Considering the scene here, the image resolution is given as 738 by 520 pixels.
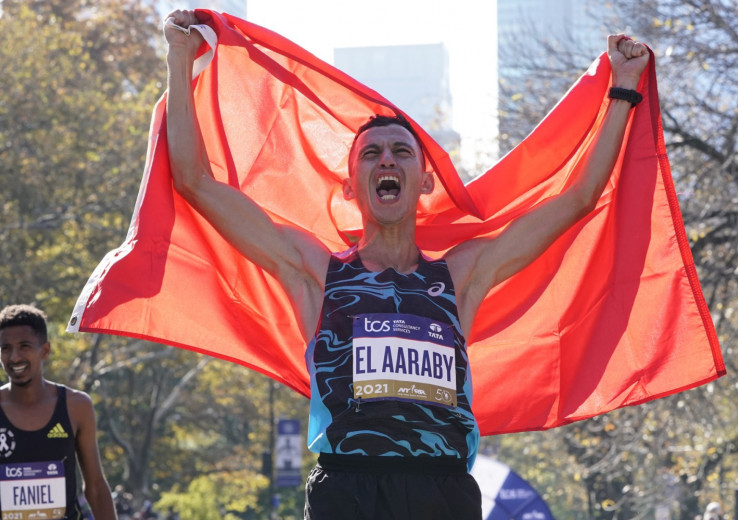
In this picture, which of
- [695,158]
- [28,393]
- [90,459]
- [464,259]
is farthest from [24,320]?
[695,158]

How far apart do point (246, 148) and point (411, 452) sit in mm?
1918

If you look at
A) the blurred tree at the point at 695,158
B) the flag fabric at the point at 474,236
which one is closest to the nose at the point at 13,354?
the flag fabric at the point at 474,236

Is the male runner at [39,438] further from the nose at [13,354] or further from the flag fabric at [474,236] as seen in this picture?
the flag fabric at [474,236]

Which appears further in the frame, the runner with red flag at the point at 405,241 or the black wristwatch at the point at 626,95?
the black wristwatch at the point at 626,95

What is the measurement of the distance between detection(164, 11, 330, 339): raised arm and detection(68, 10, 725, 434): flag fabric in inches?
9.1

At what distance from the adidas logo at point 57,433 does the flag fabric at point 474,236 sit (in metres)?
1.23

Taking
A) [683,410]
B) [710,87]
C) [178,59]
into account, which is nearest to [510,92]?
[710,87]

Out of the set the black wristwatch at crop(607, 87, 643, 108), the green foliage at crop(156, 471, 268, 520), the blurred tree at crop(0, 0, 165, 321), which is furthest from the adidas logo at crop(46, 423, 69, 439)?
the green foliage at crop(156, 471, 268, 520)

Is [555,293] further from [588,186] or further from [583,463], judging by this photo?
[583,463]

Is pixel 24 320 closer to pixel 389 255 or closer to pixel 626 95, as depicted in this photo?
pixel 389 255

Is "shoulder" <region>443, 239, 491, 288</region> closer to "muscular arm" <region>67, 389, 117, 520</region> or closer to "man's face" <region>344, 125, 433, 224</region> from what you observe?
A: "man's face" <region>344, 125, 433, 224</region>

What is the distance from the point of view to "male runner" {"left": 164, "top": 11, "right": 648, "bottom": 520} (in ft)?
14.1

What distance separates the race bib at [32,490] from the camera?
609 centimetres

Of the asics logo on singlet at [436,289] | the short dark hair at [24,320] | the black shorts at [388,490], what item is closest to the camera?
the black shorts at [388,490]
